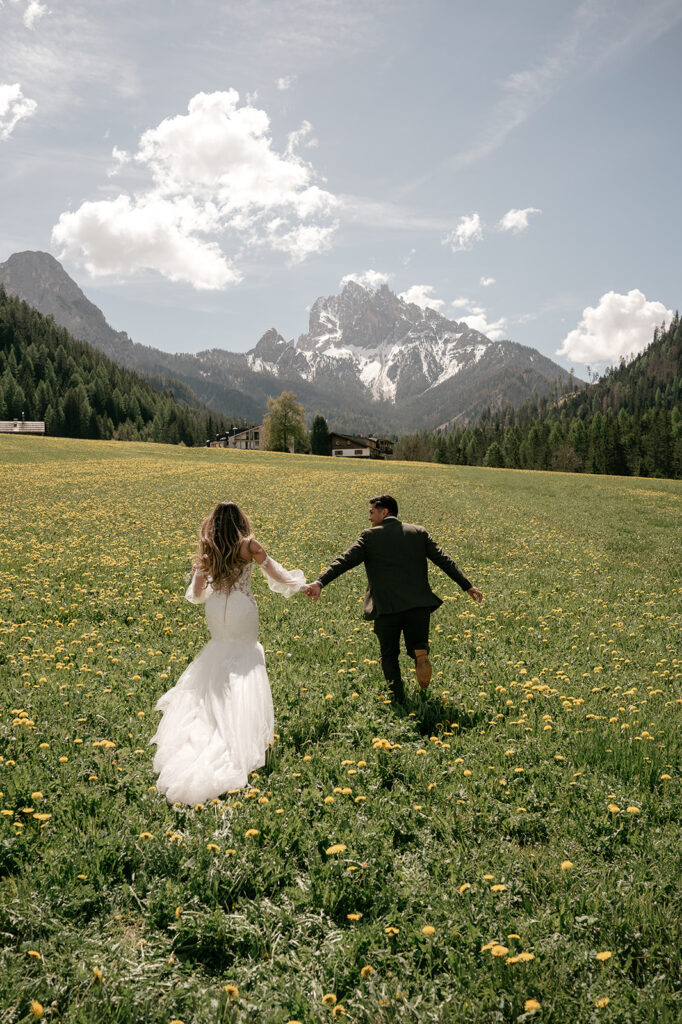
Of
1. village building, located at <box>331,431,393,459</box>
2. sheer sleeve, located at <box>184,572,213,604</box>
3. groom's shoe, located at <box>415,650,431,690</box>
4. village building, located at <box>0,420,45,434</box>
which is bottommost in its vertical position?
groom's shoe, located at <box>415,650,431,690</box>

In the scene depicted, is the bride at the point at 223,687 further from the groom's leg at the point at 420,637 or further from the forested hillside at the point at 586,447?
the forested hillside at the point at 586,447

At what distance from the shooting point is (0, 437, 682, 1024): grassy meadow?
3689 mm

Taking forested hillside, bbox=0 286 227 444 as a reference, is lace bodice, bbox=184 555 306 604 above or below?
below

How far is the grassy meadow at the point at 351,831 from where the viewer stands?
3689mm

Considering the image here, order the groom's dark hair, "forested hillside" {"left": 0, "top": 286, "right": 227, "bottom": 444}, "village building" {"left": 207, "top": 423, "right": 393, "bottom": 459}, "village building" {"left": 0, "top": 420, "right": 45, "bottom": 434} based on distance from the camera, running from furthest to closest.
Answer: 1. "village building" {"left": 207, "top": 423, "right": 393, "bottom": 459}
2. "forested hillside" {"left": 0, "top": 286, "right": 227, "bottom": 444}
3. "village building" {"left": 0, "top": 420, "right": 45, "bottom": 434}
4. the groom's dark hair

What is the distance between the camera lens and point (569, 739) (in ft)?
22.5

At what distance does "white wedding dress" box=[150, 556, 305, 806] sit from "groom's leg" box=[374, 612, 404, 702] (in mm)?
1398

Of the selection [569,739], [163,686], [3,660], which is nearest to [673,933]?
[569,739]

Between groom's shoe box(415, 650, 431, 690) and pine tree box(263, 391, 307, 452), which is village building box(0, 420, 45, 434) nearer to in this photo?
pine tree box(263, 391, 307, 452)

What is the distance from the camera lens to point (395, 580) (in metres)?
8.00

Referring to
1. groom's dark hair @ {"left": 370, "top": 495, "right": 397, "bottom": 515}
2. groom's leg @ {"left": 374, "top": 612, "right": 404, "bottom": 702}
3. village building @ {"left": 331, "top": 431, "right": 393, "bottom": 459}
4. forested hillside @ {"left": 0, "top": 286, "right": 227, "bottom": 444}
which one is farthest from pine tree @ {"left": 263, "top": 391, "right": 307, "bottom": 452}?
groom's leg @ {"left": 374, "top": 612, "right": 404, "bottom": 702}

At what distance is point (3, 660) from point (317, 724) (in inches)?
204

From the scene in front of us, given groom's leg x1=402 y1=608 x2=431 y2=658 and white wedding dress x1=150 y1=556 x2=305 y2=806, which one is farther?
groom's leg x1=402 y1=608 x2=431 y2=658

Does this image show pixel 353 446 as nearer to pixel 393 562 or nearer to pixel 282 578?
pixel 393 562
